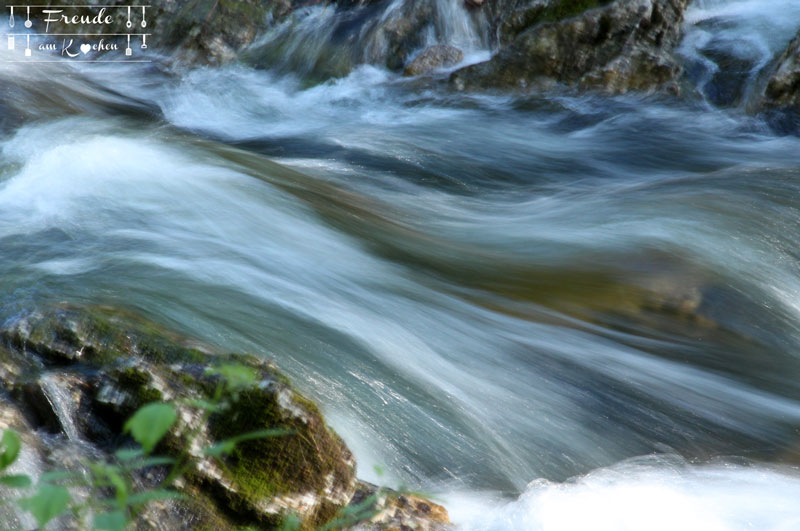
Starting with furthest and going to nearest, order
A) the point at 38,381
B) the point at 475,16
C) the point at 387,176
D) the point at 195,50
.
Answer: the point at 195,50, the point at 475,16, the point at 387,176, the point at 38,381

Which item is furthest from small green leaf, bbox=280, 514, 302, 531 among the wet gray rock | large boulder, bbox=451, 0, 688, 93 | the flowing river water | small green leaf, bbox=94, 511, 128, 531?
the wet gray rock

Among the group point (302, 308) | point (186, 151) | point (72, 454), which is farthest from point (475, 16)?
point (72, 454)

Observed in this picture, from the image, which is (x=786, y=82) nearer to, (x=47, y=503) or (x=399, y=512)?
(x=399, y=512)

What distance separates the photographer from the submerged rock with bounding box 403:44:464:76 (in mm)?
8055

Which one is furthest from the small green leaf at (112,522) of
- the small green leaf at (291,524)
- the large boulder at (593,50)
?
the large boulder at (593,50)

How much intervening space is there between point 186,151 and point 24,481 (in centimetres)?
464

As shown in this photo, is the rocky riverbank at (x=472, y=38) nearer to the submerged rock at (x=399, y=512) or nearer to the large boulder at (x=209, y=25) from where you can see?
the large boulder at (x=209, y=25)

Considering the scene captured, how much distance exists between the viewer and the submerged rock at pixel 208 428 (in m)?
2.14

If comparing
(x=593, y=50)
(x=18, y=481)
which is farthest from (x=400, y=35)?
(x=18, y=481)

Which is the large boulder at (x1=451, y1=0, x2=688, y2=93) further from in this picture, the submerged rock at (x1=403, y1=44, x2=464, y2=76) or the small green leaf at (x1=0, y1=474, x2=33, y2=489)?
the small green leaf at (x1=0, y1=474, x2=33, y2=489)

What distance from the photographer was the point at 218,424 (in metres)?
2.22

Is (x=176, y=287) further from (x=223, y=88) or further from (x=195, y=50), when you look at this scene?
(x=195, y=50)

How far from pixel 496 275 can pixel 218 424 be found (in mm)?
2325

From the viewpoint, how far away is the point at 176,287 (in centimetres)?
350
